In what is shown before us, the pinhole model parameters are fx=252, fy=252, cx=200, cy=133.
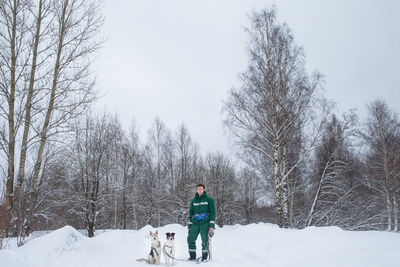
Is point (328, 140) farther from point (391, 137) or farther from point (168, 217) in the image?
point (168, 217)

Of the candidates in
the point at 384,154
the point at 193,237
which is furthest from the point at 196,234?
the point at 384,154

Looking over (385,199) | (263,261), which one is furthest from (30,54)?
(385,199)

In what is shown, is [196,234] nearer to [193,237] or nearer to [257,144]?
[193,237]

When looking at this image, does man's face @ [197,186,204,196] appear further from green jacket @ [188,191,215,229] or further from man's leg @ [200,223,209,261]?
man's leg @ [200,223,209,261]

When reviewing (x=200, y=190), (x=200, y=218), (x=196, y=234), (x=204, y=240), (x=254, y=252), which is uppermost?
(x=200, y=190)

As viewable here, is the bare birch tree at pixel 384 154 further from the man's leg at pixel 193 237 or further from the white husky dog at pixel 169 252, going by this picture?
the white husky dog at pixel 169 252

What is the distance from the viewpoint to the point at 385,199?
1738cm

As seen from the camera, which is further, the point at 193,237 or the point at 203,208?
the point at 203,208

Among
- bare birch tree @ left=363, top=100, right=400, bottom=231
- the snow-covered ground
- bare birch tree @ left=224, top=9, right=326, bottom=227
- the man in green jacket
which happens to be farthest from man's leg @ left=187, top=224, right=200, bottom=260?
bare birch tree @ left=363, top=100, right=400, bottom=231

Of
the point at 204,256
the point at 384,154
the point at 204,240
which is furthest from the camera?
the point at 384,154

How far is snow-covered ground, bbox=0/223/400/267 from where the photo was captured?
4.35m

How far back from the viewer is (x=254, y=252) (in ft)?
21.4

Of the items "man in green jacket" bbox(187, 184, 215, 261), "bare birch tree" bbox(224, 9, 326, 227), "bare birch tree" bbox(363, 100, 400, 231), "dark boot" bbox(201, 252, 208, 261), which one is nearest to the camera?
"dark boot" bbox(201, 252, 208, 261)

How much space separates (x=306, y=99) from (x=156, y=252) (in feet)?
30.9
